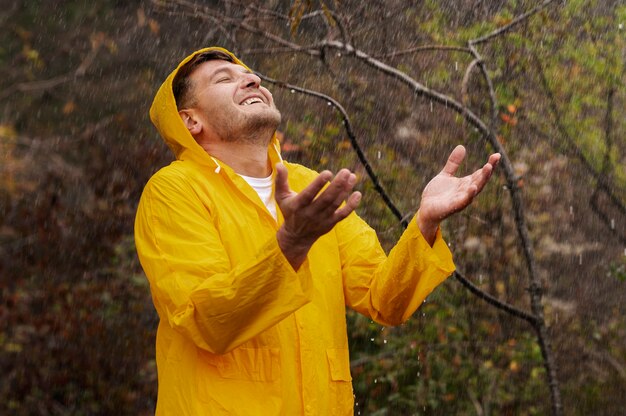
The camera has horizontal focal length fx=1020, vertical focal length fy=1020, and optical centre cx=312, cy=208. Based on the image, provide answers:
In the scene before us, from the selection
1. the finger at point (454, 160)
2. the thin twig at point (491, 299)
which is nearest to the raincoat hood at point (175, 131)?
the finger at point (454, 160)

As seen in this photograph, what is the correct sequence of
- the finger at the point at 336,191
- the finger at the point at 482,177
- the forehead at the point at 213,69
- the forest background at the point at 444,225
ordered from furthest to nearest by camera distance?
the forest background at the point at 444,225 < the forehead at the point at 213,69 < the finger at the point at 482,177 < the finger at the point at 336,191

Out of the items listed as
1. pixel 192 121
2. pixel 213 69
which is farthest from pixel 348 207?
pixel 213 69

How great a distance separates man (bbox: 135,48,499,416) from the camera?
94.3 inches

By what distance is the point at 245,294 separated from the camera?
2.38 metres

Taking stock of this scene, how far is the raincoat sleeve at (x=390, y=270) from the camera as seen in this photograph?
8.86 feet

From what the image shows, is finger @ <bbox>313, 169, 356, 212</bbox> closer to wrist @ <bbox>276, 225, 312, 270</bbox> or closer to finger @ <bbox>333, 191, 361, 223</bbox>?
finger @ <bbox>333, 191, 361, 223</bbox>

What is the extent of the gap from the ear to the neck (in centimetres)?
10

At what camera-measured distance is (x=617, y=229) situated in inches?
263

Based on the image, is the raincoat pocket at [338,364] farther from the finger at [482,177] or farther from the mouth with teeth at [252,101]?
the mouth with teeth at [252,101]

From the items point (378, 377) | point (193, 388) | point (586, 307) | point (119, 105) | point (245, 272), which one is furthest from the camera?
point (119, 105)

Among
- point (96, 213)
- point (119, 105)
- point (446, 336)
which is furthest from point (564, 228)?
point (119, 105)

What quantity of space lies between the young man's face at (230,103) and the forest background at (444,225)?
113 inches

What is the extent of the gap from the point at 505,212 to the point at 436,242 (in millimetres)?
3984

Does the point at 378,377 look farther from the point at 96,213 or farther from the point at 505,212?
the point at 96,213
